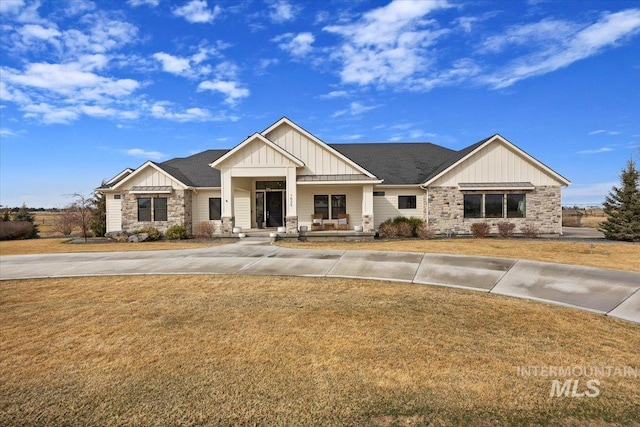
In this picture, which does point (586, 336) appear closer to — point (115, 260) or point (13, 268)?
point (115, 260)

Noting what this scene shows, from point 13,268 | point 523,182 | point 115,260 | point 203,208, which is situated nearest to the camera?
point 13,268

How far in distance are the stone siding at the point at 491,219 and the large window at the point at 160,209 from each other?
15627mm

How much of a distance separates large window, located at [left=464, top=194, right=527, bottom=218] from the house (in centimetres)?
6

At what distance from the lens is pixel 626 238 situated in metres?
17.6

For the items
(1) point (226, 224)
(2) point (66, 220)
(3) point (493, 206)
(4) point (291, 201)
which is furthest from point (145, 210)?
(3) point (493, 206)

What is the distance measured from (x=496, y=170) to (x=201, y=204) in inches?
706

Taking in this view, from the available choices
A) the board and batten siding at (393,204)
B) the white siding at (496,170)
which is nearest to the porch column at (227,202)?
the board and batten siding at (393,204)

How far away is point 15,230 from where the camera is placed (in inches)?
919

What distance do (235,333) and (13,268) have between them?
10.7 m

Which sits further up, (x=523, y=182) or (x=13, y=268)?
(x=523, y=182)

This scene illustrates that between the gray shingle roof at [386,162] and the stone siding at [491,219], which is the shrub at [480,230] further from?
the gray shingle roof at [386,162]

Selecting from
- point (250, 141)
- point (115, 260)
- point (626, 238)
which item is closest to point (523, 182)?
point (626, 238)

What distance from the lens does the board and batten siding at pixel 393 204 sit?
20.7 meters

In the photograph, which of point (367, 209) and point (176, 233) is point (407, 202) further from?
point (176, 233)
